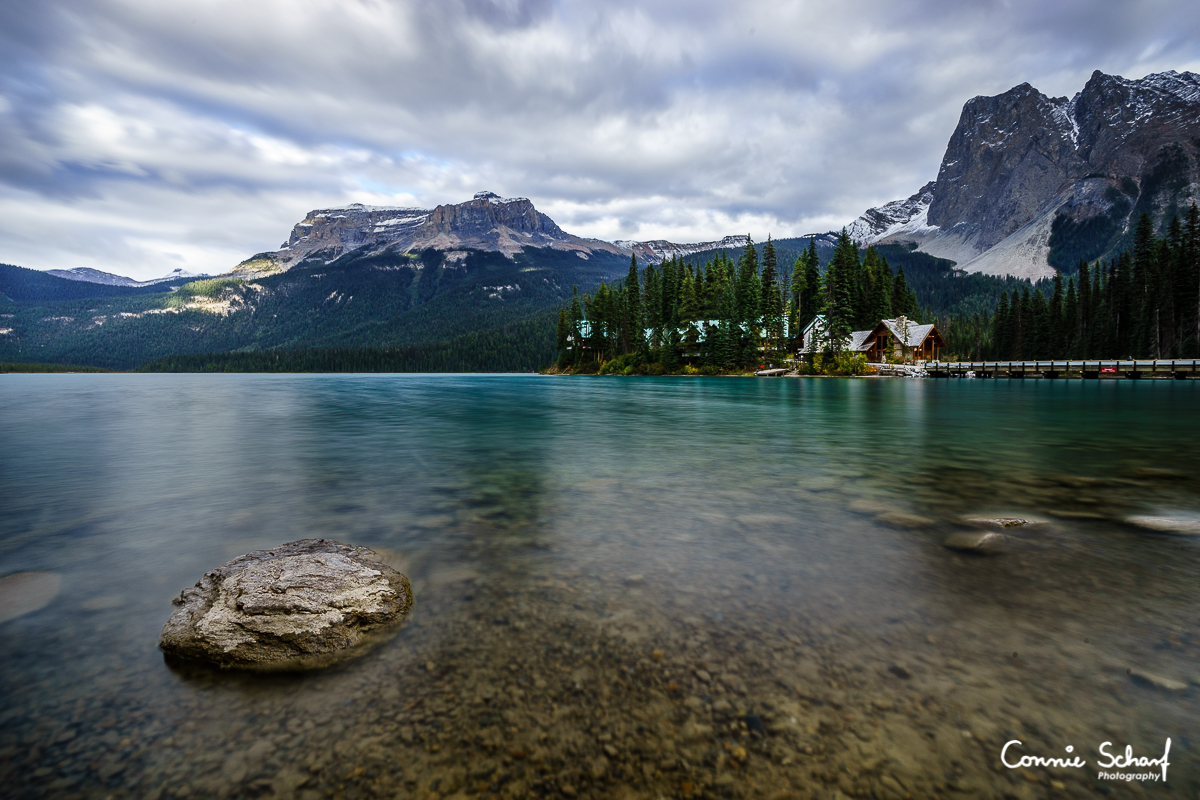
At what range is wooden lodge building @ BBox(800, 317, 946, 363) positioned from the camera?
8850cm

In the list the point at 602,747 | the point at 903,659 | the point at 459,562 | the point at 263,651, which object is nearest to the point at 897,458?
the point at 903,659

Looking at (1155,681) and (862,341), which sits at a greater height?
(862,341)

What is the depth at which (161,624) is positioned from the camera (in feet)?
21.9

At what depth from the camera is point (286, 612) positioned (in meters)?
5.94

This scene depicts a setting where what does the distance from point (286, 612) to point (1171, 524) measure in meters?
15.5

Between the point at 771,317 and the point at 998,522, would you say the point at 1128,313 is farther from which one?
the point at 998,522

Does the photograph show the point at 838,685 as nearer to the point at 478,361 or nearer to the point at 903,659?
the point at 903,659

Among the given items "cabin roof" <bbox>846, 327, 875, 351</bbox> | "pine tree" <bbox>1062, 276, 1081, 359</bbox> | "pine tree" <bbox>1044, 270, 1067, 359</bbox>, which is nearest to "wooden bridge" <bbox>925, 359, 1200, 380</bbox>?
"cabin roof" <bbox>846, 327, 875, 351</bbox>

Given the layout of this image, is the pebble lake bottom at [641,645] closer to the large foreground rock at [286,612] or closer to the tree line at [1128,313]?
the large foreground rock at [286,612]

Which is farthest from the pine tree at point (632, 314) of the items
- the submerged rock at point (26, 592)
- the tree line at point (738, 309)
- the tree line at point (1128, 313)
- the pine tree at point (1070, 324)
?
the submerged rock at point (26, 592)

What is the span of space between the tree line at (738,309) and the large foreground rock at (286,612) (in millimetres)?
89402

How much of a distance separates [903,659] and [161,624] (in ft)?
29.6

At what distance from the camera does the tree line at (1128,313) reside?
79.4 metres

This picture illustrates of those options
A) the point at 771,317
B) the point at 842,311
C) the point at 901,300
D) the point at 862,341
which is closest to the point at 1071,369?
the point at 901,300
